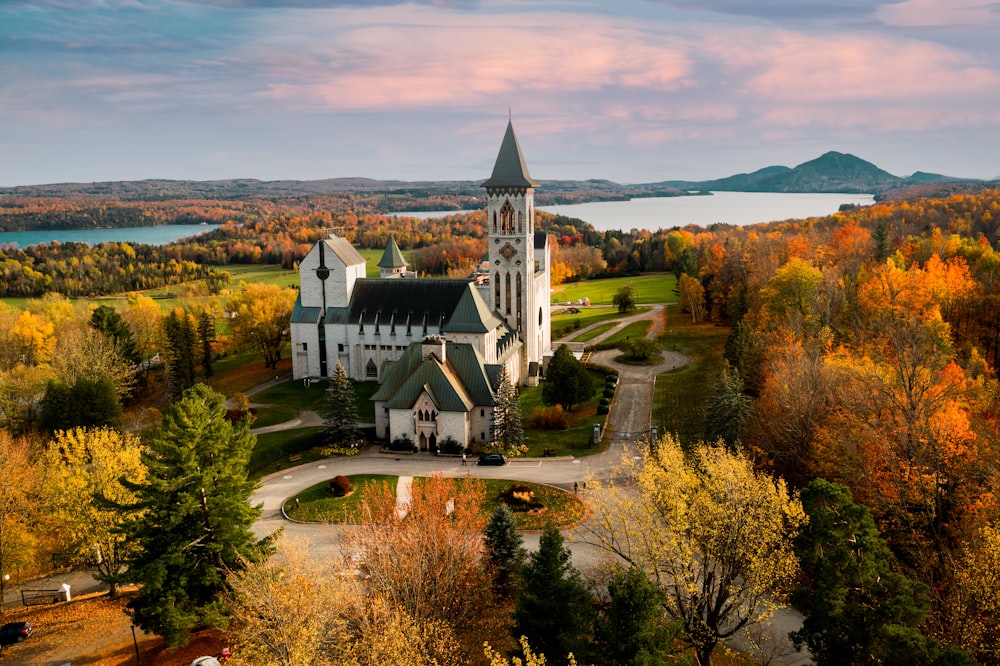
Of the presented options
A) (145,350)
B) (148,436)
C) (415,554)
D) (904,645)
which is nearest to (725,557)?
(904,645)

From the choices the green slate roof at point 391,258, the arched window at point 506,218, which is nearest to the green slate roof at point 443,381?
the arched window at point 506,218

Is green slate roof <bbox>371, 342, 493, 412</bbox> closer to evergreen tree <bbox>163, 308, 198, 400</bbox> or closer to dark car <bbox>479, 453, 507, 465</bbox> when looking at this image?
dark car <bbox>479, 453, 507, 465</bbox>

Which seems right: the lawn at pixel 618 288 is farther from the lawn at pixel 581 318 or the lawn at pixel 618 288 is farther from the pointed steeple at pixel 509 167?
the pointed steeple at pixel 509 167

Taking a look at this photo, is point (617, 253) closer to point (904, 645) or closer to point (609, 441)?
point (609, 441)

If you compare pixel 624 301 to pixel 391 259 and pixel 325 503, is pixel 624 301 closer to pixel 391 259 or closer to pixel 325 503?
pixel 391 259

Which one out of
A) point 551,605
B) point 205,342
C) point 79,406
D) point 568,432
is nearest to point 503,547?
→ point 551,605

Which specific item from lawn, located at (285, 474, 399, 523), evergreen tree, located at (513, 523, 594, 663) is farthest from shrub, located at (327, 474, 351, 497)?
evergreen tree, located at (513, 523, 594, 663)

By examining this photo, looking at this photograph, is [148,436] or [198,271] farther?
[198,271]
